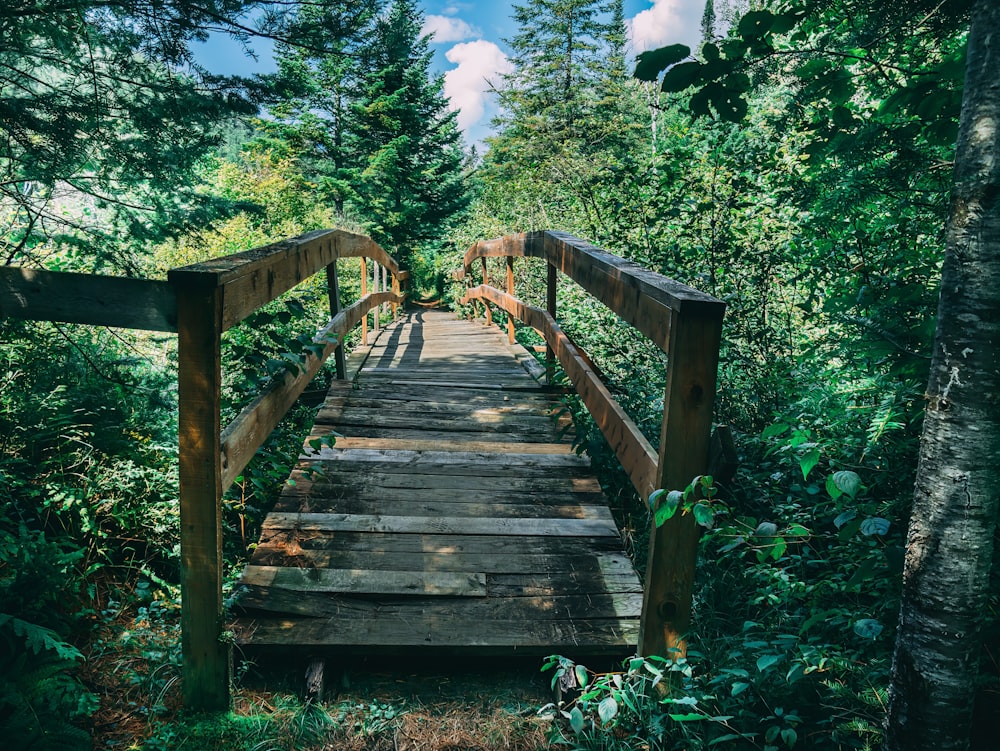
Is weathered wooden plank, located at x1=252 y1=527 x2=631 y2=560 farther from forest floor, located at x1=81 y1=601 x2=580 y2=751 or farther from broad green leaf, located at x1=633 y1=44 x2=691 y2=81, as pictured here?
broad green leaf, located at x1=633 y1=44 x2=691 y2=81

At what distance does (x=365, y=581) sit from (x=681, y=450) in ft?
4.50

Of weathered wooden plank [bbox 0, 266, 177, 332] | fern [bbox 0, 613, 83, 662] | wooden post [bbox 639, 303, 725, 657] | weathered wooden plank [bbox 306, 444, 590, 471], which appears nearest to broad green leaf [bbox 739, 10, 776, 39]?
wooden post [bbox 639, 303, 725, 657]

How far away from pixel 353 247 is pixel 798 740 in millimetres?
4264

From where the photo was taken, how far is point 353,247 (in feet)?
15.8

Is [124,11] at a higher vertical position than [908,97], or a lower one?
higher

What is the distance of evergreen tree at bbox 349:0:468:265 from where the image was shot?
68.7 feet

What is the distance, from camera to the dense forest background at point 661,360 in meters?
1.68

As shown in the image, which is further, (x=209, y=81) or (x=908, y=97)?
(x=209, y=81)

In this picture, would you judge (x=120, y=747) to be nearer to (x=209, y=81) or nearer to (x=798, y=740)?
(x=798, y=740)

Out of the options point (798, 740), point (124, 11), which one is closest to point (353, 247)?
point (124, 11)

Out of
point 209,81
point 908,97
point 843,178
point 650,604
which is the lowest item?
point 650,604

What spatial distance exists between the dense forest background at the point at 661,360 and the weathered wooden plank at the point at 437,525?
24 cm

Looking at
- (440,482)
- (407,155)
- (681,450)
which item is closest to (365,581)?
(440,482)

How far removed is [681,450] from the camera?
5.71 feet
